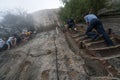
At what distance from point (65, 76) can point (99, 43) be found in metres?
2.44

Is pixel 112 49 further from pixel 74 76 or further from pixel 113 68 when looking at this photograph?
pixel 74 76

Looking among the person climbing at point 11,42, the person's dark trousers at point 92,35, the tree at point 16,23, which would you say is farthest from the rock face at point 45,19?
the person's dark trousers at point 92,35

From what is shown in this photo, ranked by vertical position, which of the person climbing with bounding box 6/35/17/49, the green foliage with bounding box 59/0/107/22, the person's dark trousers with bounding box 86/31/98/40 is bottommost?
the person climbing with bounding box 6/35/17/49

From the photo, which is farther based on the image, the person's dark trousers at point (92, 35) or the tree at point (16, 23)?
the tree at point (16, 23)

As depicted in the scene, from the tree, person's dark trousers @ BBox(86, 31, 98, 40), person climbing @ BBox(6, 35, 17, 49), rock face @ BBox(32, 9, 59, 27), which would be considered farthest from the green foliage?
person's dark trousers @ BBox(86, 31, 98, 40)

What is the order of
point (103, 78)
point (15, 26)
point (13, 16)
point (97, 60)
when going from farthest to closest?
point (13, 16) < point (15, 26) < point (97, 60) < point (103, 78)

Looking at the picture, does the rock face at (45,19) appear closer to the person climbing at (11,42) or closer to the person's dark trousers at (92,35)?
the person climbing at (11,42)

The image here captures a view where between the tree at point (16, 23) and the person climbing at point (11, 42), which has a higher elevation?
the tree at point (16, 23)

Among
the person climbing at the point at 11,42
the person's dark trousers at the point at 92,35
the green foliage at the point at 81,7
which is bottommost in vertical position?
the person climbing at the point at 11,42

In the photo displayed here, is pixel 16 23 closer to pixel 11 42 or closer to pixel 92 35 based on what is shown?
pixel 11 42

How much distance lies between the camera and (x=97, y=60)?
485 cm

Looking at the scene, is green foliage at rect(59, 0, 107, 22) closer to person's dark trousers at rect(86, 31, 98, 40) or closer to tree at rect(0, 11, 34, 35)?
tree at rect(0, 11, 34, 35)

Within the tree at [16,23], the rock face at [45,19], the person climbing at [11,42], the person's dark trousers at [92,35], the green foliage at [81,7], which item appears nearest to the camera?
the person's dark trousers at [92,35]

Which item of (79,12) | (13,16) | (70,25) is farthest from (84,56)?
(13,16)
